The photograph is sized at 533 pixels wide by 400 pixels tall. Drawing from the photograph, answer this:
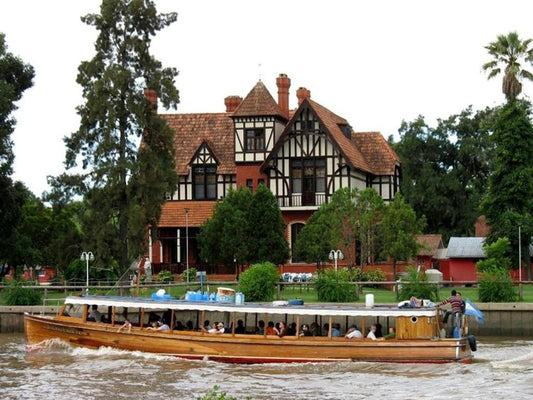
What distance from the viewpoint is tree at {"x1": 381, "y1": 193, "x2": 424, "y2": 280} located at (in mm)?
57719

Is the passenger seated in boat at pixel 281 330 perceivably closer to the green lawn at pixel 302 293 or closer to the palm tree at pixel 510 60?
the green lawn at pixel 302 293

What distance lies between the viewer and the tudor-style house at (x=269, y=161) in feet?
223

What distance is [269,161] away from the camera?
226 ft

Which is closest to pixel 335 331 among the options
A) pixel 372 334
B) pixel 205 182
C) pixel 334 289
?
pixel 372 334

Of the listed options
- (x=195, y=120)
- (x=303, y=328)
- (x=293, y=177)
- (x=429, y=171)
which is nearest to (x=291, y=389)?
(x=303, y=328)

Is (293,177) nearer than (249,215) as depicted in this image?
No

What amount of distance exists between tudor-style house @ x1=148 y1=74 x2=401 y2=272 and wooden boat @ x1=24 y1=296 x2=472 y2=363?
98.6ft

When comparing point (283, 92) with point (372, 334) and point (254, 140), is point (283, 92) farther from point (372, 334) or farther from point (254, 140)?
point (372, 334)

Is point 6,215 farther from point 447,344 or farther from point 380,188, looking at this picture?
point 447,344

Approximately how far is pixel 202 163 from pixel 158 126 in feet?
43.8

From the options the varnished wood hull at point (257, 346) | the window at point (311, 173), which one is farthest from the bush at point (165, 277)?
the varnished wood hull at point (257, 346)

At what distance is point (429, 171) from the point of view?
8744 cm

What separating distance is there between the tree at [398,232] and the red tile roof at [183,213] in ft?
48.2

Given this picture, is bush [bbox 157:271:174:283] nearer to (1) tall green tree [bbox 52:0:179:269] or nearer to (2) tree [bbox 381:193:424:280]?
(1) tall green tree [bbox 52:0:179:269]
